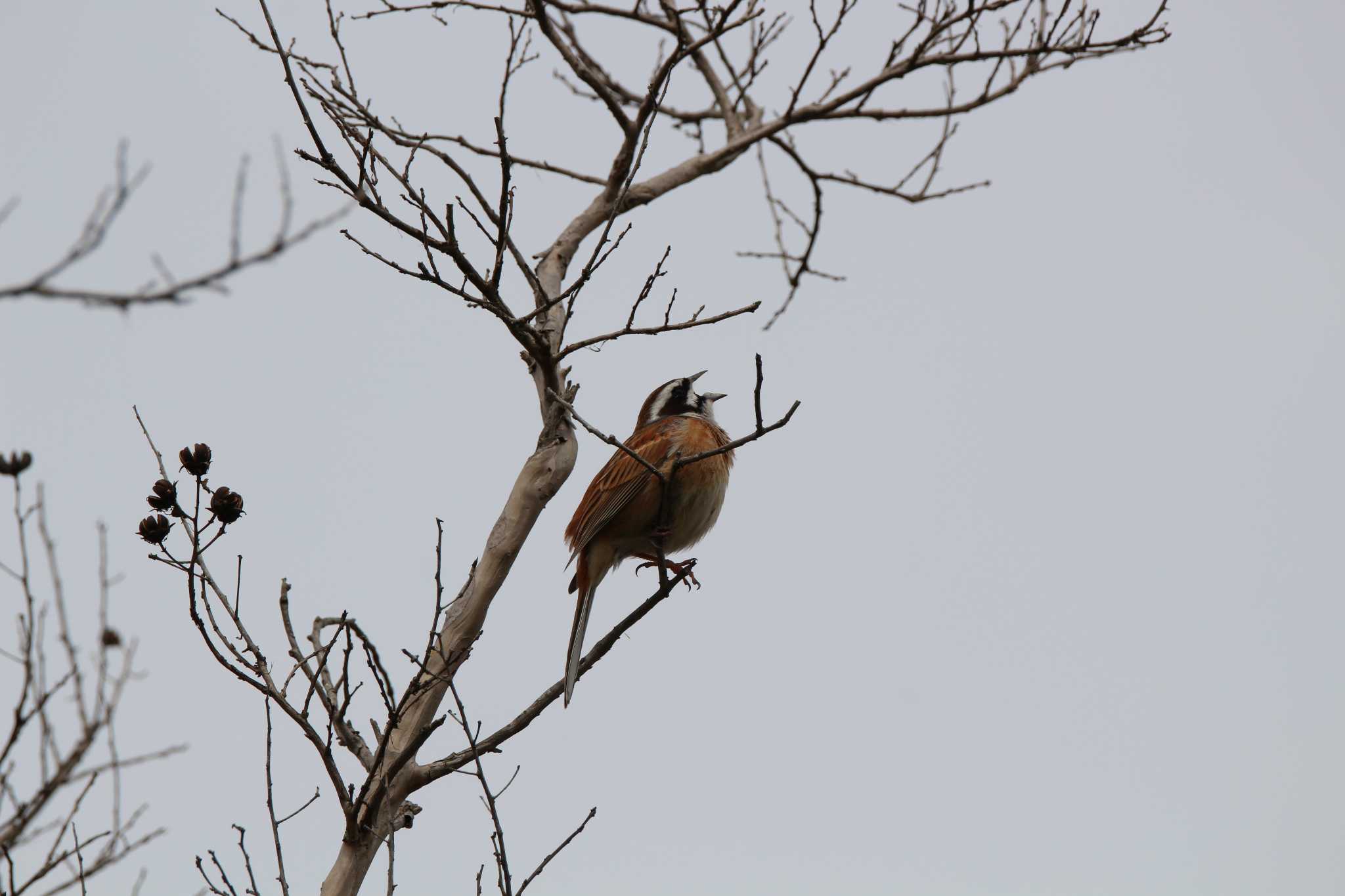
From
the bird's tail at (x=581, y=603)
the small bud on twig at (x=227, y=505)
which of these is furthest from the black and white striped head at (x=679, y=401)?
the small bud on twig at (x=227, y=505)

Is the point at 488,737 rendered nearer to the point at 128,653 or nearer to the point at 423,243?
the point at 423,243

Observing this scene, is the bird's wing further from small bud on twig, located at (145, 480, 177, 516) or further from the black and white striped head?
small bud on twig, located at (145, 480, 177, 516)

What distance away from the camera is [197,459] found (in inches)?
169

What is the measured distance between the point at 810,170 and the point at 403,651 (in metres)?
4.50

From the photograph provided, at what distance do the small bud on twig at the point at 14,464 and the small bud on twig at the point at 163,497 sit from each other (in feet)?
3.01

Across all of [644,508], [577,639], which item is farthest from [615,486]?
[577,639]

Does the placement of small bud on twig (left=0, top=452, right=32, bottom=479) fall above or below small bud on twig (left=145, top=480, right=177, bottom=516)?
above

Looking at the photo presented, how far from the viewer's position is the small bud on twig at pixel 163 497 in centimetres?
430

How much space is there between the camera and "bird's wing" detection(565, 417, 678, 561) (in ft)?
21.8

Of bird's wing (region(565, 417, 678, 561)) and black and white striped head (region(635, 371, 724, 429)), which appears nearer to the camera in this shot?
bird's wing (region(565, 417, 678, 561))

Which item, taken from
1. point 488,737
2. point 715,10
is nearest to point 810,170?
point 715,10

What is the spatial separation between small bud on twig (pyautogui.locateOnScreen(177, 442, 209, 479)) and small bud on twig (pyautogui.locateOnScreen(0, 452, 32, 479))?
3.40 ft

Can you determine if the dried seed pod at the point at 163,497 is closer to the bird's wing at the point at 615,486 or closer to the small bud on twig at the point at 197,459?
the small bud on twig at the point at 197,459

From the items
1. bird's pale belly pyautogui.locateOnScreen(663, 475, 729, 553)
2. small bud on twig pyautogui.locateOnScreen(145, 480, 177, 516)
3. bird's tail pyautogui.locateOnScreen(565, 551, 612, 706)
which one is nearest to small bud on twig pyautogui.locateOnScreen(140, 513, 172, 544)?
small bud on twig pyautogui.locateOnScreen(145, 480, 177, 516)
